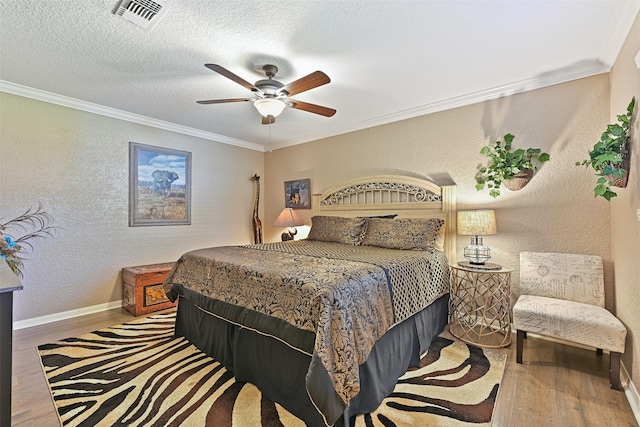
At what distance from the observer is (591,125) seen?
8.25ft

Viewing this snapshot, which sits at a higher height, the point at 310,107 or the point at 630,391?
the point at 310,107

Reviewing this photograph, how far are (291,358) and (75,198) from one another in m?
3.32

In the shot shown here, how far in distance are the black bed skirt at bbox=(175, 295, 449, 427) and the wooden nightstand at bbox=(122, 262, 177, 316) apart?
112 centimetres

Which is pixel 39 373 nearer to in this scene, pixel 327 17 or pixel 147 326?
pixel 147 326

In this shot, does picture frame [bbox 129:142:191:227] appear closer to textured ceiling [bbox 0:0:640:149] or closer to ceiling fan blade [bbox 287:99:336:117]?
textured ceiling [bbox 0:0:640:149]

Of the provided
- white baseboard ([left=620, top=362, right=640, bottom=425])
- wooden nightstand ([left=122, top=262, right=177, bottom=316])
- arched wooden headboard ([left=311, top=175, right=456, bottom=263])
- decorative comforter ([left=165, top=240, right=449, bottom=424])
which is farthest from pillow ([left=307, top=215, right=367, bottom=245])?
white baseboard ([left=620, top=362, right=640, bottom=425])

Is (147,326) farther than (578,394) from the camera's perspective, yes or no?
Yes

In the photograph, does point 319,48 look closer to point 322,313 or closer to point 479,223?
→ point 322,313

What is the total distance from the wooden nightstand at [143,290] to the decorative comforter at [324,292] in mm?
972

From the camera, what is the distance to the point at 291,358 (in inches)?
68.2

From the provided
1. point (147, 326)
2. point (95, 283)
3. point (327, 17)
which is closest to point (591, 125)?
point (327, 17)

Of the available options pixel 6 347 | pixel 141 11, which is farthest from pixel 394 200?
pixel 6 347

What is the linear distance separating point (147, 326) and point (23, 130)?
97.5 inches

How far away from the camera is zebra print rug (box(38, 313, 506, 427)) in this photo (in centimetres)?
167
